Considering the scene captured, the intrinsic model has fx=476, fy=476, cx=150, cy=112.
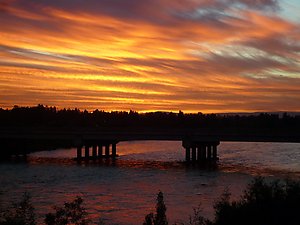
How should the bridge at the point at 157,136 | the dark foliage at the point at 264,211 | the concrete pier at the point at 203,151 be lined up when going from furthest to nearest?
the concrete pier at the point at 203,151 < the bridge at the point at 157,136 < the dark foliage at the point at 264,211

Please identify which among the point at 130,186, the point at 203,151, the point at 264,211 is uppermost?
the point at 264,211

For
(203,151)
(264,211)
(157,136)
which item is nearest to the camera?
(264,211)

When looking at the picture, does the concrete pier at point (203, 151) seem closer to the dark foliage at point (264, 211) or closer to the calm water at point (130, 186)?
the calm water at point (130, 186)

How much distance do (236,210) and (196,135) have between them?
53.5 metres

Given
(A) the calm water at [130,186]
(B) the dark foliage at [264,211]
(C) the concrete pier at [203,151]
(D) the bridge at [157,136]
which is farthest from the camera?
(C) the concrete pier at [203,151]

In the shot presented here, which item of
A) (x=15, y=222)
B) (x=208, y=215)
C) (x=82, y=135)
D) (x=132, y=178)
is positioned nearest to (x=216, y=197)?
(x=208, y=215)

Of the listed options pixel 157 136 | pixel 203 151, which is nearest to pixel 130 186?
pixel 157 136

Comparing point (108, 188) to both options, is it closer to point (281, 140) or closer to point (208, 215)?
point (208, 215)

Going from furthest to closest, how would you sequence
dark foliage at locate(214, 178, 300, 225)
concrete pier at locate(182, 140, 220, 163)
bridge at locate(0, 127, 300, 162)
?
concrete pier at locate(182, 140, 220, 163), bridge at locate(0, 127, 300, 162), dark foliage at locate(214, 178, 300, 225)

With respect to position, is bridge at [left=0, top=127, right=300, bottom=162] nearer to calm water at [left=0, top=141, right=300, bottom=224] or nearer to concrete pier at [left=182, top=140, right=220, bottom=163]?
concrete pier at [left=182, top=140, right=220, bottom=163]

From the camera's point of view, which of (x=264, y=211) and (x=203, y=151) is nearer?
(x=264, y=211)

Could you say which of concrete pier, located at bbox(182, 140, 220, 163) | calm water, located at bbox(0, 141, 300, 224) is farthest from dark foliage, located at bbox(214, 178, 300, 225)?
concrete pier, located at bbox(182, 140, 220, 163)

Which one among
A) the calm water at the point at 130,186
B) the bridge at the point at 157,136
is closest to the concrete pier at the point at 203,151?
the bridge at the point at 157,136

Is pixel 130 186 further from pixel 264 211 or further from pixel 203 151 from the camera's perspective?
pixel 203 151
